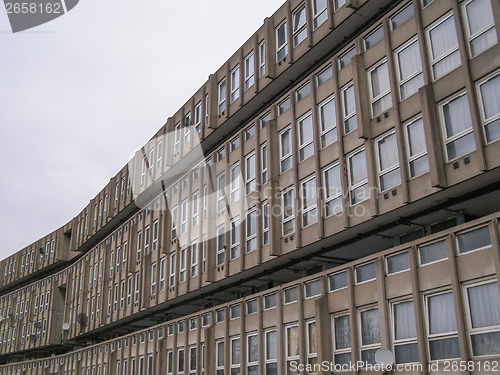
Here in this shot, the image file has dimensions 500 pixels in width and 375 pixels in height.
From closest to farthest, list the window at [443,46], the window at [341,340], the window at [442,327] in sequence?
the window at [442,327] → the window at [443,46] → the window at [341,340]

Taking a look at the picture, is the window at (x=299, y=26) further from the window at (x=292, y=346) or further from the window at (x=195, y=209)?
the window at (x=292, y=346)

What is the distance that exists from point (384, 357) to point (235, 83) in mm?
16920

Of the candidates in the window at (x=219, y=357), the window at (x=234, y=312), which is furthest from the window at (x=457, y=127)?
the window at (x=219, y=357)

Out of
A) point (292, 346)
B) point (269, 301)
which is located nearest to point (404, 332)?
point (292, 346)

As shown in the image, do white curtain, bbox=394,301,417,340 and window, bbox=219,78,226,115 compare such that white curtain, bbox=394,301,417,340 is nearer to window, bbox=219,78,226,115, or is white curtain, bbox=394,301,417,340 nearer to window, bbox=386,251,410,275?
window, bbox=386,251,410,275

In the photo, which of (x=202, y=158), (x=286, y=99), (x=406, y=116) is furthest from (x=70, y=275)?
(x=406, y=116)

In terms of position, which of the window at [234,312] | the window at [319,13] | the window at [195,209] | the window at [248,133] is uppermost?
the window at [319,13]

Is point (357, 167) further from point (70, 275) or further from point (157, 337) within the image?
point (70, 275)

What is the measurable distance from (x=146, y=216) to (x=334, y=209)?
1983 centimetres

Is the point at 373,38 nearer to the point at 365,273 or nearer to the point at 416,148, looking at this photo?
the point at 416,148

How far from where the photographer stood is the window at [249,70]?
27.7m

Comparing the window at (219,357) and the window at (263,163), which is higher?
the window at (263,163)

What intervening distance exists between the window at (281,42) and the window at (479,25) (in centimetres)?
963

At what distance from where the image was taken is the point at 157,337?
32.4 meters
